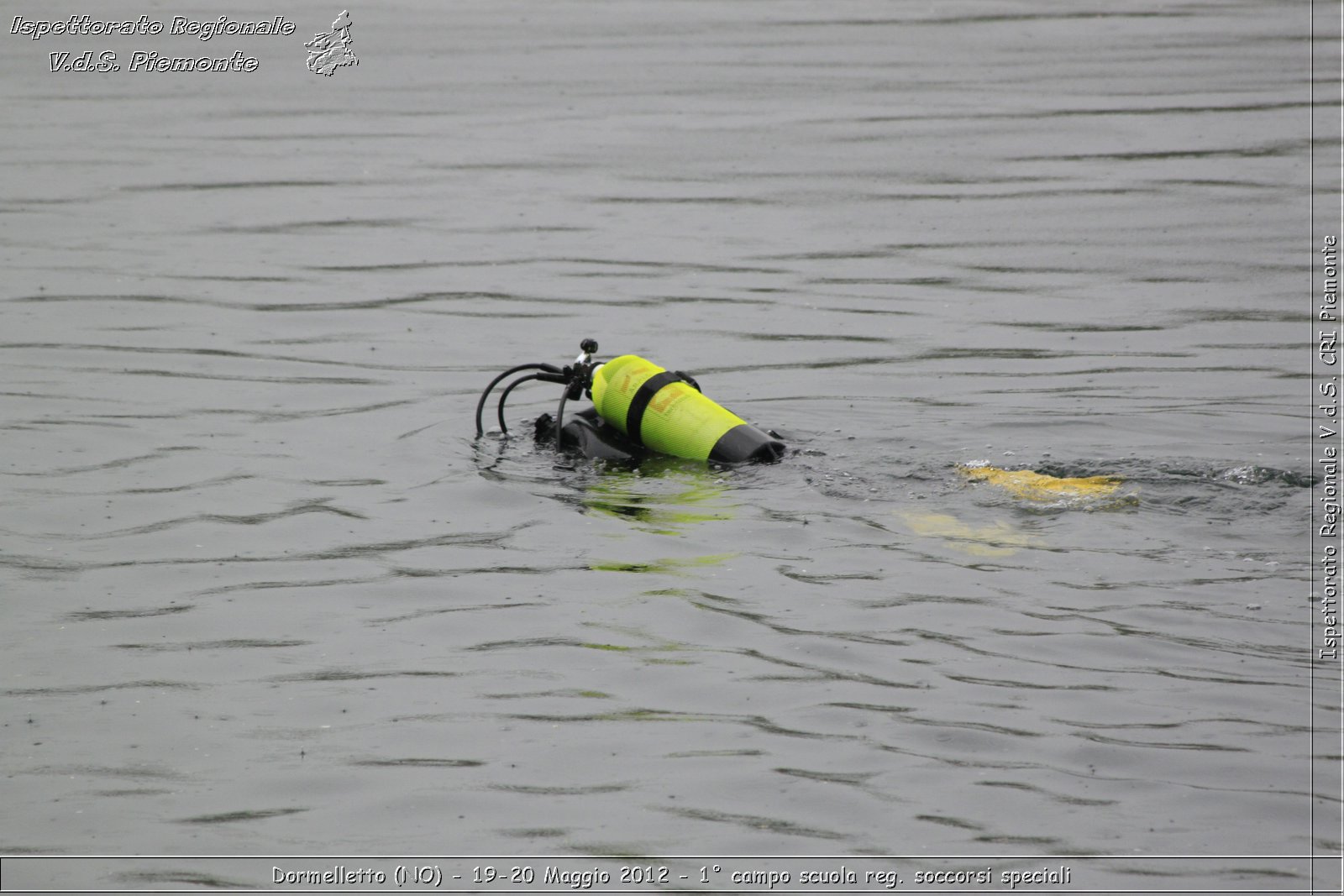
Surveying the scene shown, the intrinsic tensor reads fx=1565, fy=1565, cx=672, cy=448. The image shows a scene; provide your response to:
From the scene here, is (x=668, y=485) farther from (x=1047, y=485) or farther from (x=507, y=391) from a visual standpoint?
(x=1047, y=485)

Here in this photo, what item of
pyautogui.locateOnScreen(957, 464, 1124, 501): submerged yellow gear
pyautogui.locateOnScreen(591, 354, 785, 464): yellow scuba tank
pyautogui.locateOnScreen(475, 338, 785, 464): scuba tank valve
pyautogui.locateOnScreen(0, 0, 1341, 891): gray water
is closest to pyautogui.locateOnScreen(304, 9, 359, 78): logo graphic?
pyautogui.locateOnScreen(0, 0, 1341, 891): gray water

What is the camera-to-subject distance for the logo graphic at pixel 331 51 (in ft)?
57.5

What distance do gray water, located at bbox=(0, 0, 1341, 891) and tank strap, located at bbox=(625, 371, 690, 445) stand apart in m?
0.35

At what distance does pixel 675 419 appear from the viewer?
7559 mm

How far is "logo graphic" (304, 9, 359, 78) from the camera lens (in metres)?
17.5

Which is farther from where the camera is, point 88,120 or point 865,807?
point 88,120

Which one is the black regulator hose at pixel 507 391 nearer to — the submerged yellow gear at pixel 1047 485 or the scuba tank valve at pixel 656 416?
the scuba tank valve at pixel 656 416

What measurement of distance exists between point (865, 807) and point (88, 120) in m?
13.5

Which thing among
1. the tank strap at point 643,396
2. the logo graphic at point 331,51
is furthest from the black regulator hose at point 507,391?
the logo graphic at point 331,51

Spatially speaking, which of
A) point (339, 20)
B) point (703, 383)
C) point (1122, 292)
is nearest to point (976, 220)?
point (1122, 292)

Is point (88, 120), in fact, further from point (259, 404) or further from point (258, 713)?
point (258, 713)

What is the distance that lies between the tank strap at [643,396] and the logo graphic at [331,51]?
10.9 meters

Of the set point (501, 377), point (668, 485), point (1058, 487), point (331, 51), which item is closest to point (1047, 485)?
point (1058, 487)

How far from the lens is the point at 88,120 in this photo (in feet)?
51.2
